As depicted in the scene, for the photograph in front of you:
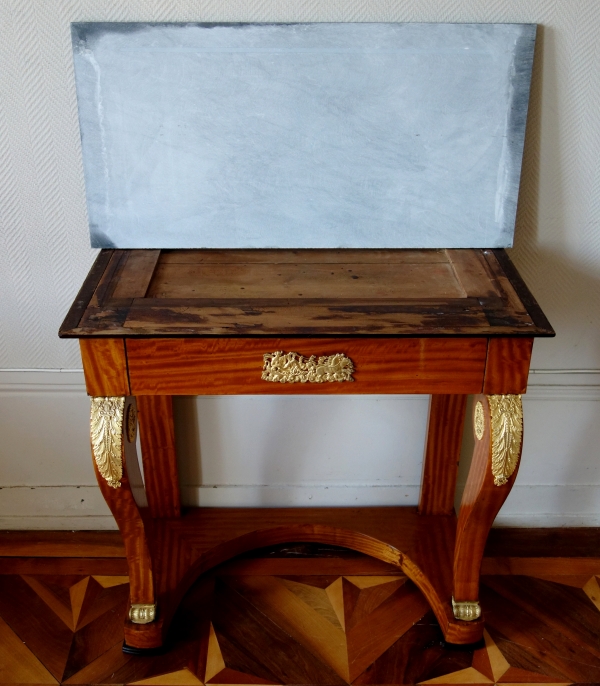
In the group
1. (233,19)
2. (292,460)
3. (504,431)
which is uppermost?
(233,19)

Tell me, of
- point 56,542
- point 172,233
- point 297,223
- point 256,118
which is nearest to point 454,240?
point 297,223

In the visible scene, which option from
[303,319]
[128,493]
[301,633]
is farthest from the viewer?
[301,633]

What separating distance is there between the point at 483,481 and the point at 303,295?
1.57 ft

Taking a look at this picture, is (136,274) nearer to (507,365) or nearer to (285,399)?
(285,399)

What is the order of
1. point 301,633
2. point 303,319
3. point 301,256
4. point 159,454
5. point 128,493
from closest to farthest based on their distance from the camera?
point 303,319 → point 128,493 → point 301,256 → point 301,633 → point 159,454

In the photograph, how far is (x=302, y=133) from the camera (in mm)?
1426

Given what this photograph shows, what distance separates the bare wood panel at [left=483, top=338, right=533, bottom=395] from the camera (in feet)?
4.02

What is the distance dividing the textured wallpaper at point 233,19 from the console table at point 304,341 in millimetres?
182

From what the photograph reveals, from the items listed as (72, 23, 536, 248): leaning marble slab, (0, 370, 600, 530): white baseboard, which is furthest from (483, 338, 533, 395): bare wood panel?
(0, 370, 600, 530): white baseboard

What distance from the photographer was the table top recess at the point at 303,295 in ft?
3.92

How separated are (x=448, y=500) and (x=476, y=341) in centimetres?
75

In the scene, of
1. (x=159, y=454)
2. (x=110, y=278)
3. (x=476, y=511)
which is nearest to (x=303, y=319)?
(x=110, y=278)

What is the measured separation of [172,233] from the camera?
1.48 metres

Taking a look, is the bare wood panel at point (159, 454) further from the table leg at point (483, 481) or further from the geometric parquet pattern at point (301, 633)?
the table leg at point (483, 481)
